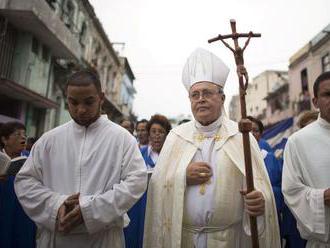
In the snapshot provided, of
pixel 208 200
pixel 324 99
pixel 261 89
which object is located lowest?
pixel 208 200

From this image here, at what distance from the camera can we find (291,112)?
983 inches

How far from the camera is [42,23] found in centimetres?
1160

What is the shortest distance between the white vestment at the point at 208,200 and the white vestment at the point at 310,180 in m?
0.19

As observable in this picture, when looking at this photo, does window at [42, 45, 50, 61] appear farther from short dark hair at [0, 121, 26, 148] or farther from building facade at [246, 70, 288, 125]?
building facade at [246, 70, 288, 125]

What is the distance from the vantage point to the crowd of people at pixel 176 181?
7.07 feet

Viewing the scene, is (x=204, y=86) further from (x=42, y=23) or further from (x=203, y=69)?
(x=42, y=23)

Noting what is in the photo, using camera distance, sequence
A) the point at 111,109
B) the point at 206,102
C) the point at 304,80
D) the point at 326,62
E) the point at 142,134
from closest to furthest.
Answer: the point at 206,102 → the point at 142,134 → the point at 326,62 → the point at 304,80 → the point at 111,109

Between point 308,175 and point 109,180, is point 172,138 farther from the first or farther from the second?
point 308,175

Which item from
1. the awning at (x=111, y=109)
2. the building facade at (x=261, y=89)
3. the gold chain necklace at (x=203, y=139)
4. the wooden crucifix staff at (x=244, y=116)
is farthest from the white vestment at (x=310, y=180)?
the building facade at (x=261, y=89)

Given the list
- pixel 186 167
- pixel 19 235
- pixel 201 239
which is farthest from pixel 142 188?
pixel 19 235

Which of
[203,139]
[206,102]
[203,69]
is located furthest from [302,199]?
[203,69]

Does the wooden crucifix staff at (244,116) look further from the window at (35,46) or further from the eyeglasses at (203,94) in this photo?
the window at (35,46)

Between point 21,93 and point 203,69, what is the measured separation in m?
9.93

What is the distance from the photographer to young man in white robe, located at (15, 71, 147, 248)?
2.11 metres
